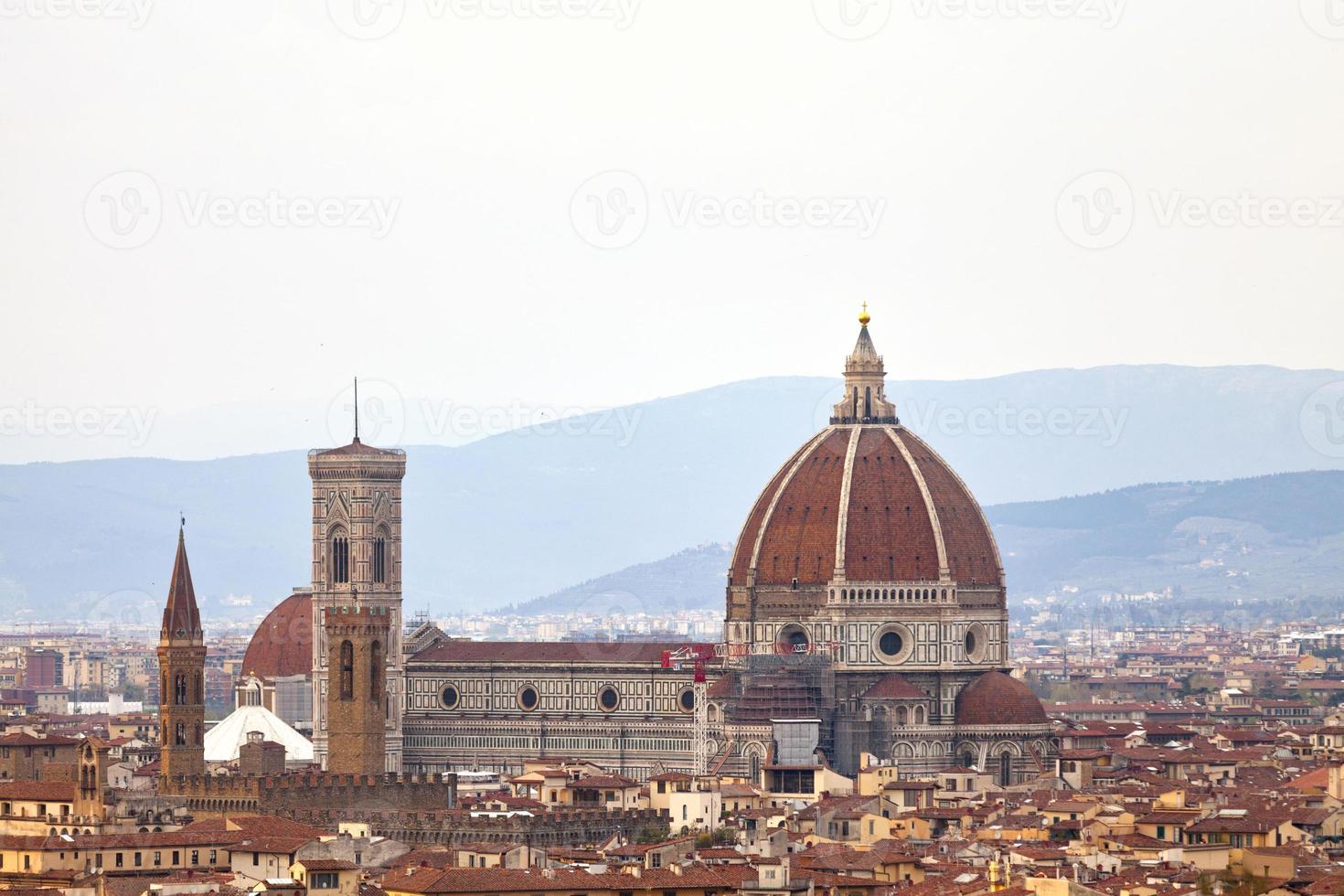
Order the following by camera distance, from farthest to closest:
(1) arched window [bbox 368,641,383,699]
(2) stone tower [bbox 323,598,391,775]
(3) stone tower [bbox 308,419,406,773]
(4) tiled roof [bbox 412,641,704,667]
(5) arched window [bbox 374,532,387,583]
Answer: (4) tiled roof [bbox 412,641,704,667] < (5) arched window [bbox 374,532,387,583] < (3) stone tower [bbox 308,419,406,773] < (1) arched window [bbox 368,641,383,699] < (2) stone tower [bbox 323,598,391,775]

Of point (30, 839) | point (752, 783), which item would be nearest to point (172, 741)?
point (752, 783)

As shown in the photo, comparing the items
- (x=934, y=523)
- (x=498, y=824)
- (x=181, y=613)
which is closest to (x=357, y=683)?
(x=181, y=613)

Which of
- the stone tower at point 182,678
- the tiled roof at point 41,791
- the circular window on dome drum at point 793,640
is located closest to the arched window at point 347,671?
the stone tower at point 182,678

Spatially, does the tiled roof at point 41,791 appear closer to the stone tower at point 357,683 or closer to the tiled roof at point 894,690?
the stone tower at point 357,683

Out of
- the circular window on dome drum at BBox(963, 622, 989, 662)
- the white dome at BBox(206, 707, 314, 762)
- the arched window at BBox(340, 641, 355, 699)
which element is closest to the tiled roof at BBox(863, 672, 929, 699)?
the circular window on dome drum at BBox(963, 622, 989, 662)

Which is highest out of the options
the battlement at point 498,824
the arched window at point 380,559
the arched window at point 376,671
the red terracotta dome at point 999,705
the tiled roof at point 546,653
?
the arched window at point 380,559

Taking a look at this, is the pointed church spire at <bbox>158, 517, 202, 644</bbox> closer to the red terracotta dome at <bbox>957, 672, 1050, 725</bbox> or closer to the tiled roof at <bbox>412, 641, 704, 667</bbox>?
the red terracotta dome at <bbox>957, 672, 1050, 725</bbox>

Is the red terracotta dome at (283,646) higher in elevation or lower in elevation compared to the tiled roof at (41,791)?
higher

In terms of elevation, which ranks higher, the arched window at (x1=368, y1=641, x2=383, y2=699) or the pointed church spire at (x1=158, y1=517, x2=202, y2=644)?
the pointed church spire at (x1=158, y1=517, x2=202, y2=644)
